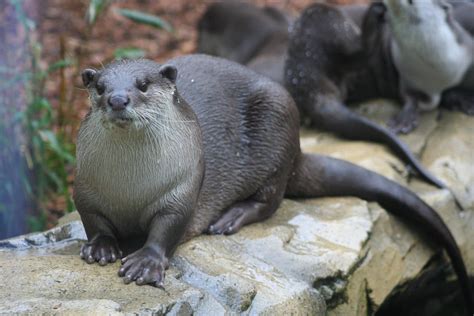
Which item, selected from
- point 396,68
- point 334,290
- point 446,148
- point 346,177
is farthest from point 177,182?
point 396,68

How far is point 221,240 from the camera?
2.94 metres

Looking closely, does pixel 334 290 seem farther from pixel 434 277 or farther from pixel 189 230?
pixel 434 277

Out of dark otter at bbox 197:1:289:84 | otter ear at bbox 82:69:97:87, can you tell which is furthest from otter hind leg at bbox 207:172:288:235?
dark otter at bbox 197:1:289:84

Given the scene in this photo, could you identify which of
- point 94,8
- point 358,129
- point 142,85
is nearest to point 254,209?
point 142,85

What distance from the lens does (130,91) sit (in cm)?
242

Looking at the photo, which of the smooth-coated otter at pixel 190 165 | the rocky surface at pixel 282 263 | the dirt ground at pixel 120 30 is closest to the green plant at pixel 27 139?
the rocky surface at pixel 282 263

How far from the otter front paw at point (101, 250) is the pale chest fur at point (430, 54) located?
6.96ft

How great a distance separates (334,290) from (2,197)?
1.51 meters

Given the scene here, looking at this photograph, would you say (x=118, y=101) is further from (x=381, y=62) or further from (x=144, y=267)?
(x=381, y=62)

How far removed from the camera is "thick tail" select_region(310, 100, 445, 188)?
12.4ft

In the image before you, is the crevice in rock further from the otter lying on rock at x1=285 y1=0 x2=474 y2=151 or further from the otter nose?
the otter lying on rock at x1=285 y1=0 x2=474 y2=151

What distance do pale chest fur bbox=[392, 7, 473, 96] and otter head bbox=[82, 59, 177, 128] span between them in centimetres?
195

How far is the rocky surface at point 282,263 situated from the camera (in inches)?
94.2

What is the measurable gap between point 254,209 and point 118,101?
946mm
